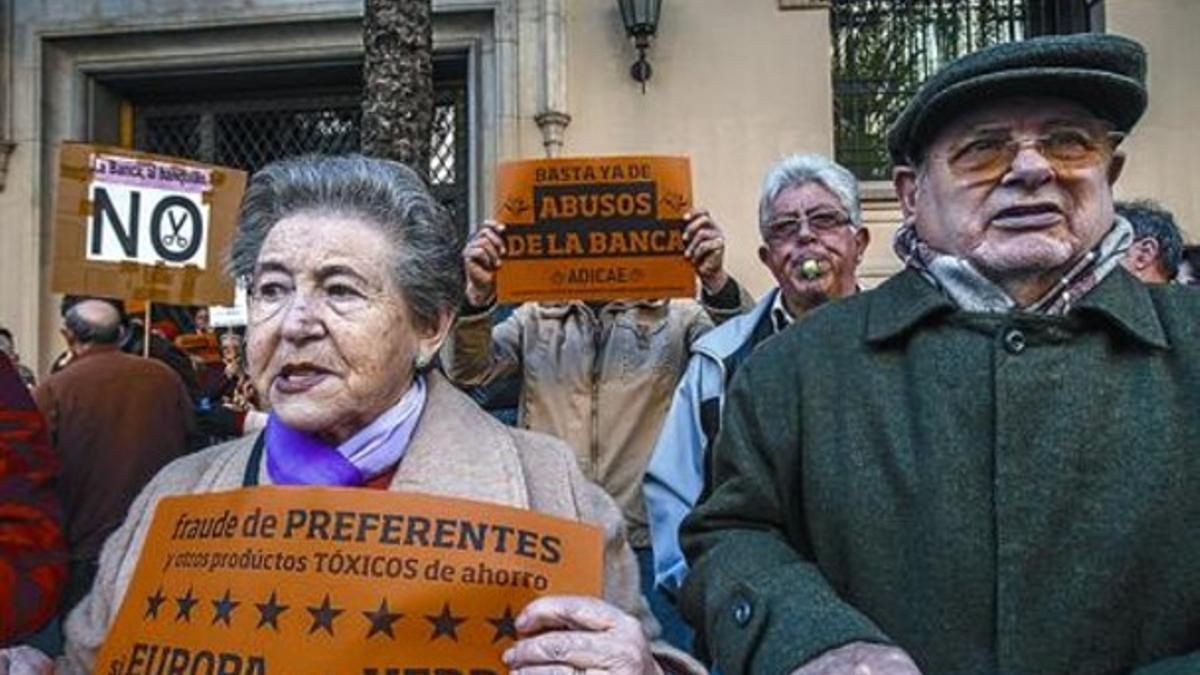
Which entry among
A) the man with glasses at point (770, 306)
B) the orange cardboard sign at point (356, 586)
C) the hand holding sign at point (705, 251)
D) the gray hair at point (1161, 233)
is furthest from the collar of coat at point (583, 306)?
the orange cardboard sign at point (356, 586)

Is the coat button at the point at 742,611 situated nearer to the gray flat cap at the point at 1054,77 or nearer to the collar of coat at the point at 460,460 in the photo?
the collar of coat at the point at 460,460

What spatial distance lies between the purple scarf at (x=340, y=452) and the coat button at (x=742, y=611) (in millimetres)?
634

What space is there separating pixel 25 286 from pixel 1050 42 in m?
8.81

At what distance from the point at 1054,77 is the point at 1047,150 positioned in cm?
10

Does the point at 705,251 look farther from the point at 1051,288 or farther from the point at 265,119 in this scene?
the point at 265,119

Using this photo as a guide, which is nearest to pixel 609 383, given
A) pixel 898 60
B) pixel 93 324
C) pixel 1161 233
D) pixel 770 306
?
pixel 770 306

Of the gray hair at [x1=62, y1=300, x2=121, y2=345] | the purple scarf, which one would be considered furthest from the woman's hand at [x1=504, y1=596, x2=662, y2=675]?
the gray hair at [x1=62, y1=300, x2=121, y2=345]

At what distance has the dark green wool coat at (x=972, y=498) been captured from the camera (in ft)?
5.85

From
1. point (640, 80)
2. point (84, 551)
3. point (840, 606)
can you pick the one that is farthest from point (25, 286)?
point (840, 606)

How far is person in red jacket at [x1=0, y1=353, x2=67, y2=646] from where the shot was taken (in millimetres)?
2412

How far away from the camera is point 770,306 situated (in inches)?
136

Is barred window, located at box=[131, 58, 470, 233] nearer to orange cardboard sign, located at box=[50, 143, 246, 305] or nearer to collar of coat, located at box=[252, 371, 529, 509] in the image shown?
orange cardboard sign, located at box=[50, 143, 246, 305]

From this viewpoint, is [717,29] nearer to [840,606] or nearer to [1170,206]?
[1170,206]

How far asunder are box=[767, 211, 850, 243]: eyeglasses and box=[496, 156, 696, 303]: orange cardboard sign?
520 millimetres
